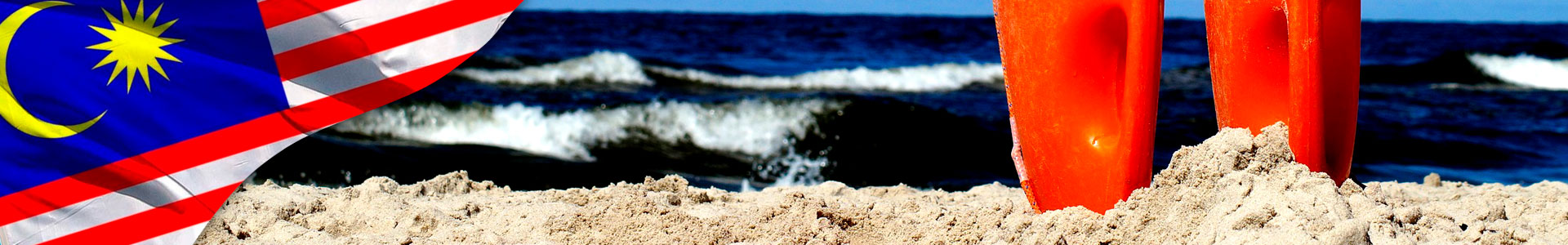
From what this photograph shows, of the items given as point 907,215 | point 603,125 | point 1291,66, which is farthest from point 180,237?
point 603,125

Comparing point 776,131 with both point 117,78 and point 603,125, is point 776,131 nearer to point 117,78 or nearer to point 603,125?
point 603,125

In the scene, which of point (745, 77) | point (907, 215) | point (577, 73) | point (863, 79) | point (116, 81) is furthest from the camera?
point (863, 79)

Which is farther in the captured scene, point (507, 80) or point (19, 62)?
point (507, 80)

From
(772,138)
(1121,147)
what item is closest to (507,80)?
(772,138)

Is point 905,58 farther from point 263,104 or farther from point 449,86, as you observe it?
point 263,104

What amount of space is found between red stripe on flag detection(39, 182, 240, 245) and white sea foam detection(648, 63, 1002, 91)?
9900 mm

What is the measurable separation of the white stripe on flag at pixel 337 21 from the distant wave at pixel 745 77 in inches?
378

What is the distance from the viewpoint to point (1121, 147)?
5.69ft

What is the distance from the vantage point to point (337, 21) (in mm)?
1729

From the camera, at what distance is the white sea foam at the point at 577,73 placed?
1144cm

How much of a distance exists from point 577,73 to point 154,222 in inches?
419

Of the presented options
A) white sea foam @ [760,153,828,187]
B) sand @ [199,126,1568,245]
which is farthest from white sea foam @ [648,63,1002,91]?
sand @ [199,126,1568,245]

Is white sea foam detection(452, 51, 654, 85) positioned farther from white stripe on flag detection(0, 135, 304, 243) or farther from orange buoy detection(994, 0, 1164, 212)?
orange buoy detection(994, 0, 1164, 212)

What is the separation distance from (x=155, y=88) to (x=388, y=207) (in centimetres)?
62
